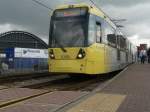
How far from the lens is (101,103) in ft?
43.2

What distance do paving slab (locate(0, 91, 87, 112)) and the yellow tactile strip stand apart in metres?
0.58

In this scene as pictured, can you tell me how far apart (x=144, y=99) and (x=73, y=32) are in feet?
27.9

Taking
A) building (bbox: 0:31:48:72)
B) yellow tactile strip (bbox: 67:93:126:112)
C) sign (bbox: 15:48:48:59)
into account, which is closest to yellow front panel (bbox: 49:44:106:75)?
yellow tactile strip (bbox: 67:93:126:112)

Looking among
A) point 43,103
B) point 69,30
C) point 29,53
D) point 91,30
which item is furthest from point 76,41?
point 29,53

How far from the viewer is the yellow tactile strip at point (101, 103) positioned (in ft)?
39.0

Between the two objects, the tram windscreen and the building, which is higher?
the tram windscreen

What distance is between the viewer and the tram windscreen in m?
22.1

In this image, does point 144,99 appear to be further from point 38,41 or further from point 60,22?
point 38,41

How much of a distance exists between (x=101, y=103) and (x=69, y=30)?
376 inches

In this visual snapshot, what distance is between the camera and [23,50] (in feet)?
160

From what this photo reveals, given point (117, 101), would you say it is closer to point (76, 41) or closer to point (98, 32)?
point (76, 41)

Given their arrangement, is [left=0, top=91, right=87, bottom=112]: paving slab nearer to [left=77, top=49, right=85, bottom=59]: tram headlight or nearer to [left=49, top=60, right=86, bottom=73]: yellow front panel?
[left=49, top=60, right=86, bottom=73]: yellow front panel

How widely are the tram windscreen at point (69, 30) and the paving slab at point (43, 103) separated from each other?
674 cm

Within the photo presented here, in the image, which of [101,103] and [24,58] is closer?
[101,103]
